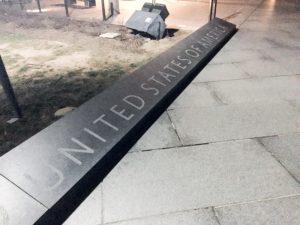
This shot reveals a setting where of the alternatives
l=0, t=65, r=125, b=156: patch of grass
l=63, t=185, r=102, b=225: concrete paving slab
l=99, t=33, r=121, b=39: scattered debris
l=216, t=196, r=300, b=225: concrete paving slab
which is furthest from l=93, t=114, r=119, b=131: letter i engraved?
l=99, t=33, r=121, b=39: scattered debris

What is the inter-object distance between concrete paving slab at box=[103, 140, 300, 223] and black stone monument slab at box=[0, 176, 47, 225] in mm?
619

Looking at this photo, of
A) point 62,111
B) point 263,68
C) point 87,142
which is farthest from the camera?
point 263,68

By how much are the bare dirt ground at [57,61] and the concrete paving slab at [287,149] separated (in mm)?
3087

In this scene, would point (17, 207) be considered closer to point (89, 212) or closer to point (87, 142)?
point (89, 212)

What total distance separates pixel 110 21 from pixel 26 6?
5.24 meters

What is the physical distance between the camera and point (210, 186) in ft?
9.20

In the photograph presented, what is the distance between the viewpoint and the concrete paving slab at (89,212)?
2.48 m

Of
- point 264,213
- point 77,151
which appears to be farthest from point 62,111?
point 264,213

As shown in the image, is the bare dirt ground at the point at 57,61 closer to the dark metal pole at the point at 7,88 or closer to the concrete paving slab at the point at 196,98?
the dark metal pole at the point at 7,88

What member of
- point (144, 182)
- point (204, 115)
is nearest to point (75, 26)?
point (204, 115)

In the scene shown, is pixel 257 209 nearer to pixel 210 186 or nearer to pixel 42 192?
pixel 210 186

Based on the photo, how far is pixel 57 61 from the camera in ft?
21.0

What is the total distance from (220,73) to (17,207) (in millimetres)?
4315

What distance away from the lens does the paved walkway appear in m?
2.54
